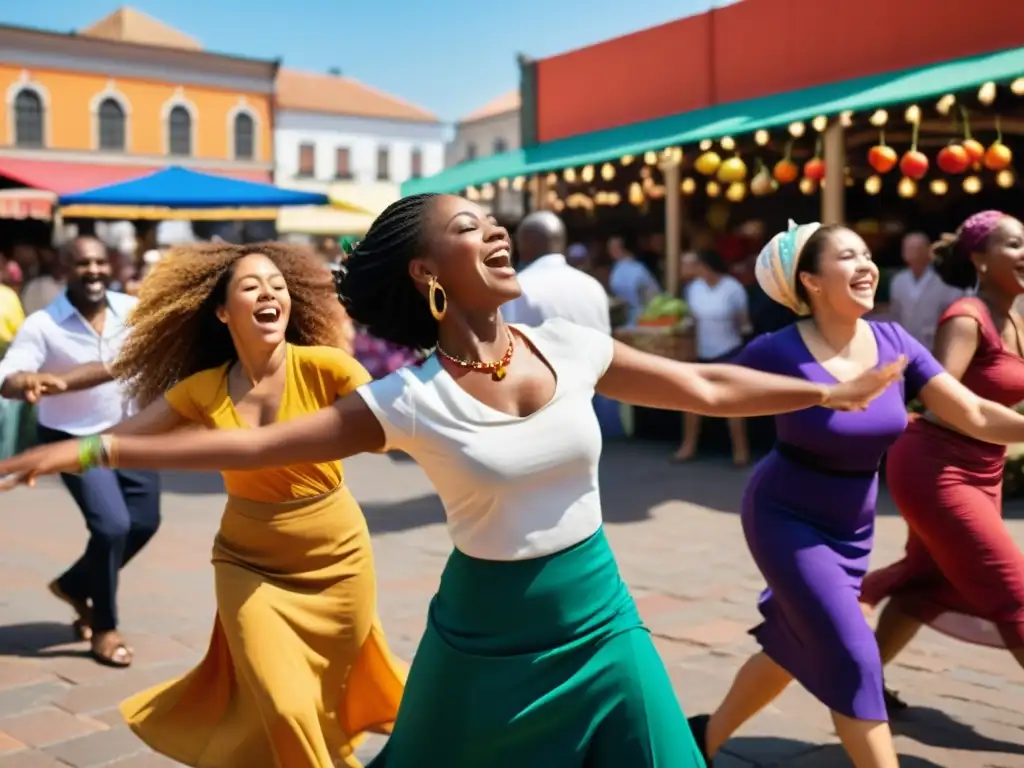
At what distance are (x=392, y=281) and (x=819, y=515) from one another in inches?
60.2

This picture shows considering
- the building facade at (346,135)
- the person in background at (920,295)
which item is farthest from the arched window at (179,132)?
the person in background at (920,295)

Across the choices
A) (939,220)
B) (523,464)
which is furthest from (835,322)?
(939,220)

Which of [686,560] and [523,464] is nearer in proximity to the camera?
[523,464]

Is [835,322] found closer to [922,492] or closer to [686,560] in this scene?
[922,492]

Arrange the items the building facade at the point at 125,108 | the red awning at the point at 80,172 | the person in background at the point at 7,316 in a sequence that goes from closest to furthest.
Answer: the person in background at the point at 7,316 → the red awning at the point at 80,172 → the building facade at the point at 125,108

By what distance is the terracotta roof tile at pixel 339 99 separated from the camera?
177 feet

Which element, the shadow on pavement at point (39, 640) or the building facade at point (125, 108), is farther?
the building facade at point (125, 108)

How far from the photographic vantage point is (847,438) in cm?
331

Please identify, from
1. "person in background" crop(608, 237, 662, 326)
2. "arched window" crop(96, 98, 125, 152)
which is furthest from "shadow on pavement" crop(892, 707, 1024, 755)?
"arched window" crop(96, 98, 125, 152)

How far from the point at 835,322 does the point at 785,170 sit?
277 inches

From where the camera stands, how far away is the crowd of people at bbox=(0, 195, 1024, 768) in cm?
234

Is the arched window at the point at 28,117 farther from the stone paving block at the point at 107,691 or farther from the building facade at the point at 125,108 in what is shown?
the stone paving block at the point at 107,691

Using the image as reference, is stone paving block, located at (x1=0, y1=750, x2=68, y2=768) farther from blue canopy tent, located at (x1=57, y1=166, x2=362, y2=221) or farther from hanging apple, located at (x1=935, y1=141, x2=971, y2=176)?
blue canopy tent, located at (x1=57, y1=166, x2=362, y2=221)

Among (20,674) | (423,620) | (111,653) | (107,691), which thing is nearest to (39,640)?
(20,674)
